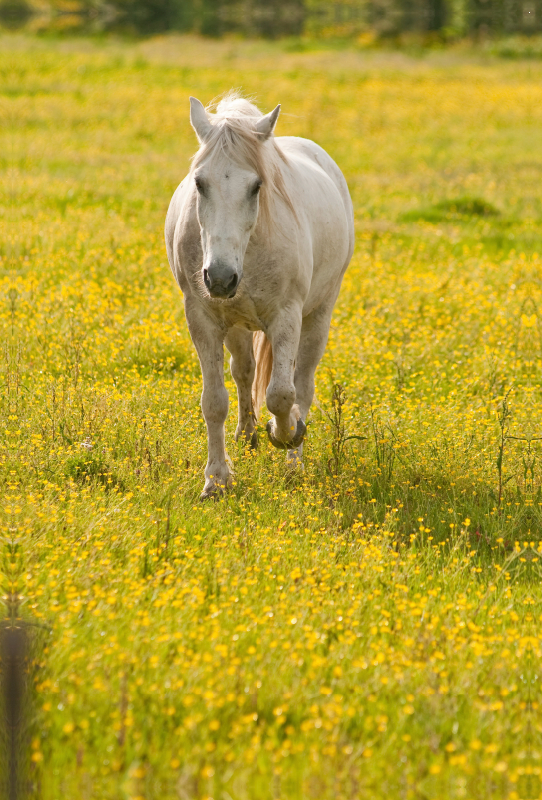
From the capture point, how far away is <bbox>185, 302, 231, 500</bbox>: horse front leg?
5184 millimetres

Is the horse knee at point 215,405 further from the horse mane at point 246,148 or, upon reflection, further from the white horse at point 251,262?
the horse mane at point 246,148

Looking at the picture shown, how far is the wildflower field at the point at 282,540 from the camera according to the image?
9.07 feet

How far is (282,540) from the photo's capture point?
4328mm

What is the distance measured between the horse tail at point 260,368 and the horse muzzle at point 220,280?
6.23 feet

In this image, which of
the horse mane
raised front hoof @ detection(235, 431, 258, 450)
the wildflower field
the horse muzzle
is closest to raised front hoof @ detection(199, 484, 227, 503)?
the wildflower field

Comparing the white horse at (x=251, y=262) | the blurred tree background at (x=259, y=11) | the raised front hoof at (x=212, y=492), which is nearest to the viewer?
the white horse at (x=251, y=262)

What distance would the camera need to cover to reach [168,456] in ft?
18.0

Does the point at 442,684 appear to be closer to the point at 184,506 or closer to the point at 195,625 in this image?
the point at 195,625

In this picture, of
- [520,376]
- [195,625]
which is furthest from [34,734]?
[520,376]

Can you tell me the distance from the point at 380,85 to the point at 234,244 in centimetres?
3140

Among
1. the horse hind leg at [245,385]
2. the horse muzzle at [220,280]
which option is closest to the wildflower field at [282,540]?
the horse hind leg at [245,385]

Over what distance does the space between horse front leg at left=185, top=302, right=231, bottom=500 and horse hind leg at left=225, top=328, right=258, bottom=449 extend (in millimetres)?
828

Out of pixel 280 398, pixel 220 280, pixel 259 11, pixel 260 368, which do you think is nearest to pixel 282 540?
pixel 280 398

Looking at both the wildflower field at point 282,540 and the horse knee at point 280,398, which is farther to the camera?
the horse knee at point 280,398
